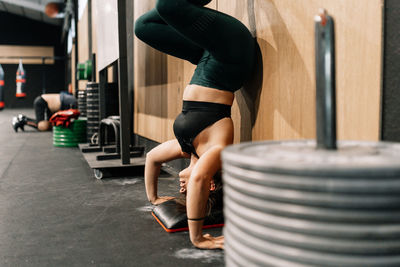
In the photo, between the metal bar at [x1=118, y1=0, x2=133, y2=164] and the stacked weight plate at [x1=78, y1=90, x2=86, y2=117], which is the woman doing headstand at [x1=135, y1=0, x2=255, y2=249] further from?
the stacked weight plate at [x1=78, y1=90, x2=86, y2=117]

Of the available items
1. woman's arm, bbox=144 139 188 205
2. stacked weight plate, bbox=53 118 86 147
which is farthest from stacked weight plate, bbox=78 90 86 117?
woman's arm, bbox=144 139 188 205

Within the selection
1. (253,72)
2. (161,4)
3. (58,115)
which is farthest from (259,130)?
(58,115)

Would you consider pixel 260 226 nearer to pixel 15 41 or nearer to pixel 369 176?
pixel 369 176

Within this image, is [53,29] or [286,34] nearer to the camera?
[286,34]

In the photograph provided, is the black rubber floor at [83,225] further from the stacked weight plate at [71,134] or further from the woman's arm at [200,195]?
the stacked weight plate at [71,134]

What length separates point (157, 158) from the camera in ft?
6.46

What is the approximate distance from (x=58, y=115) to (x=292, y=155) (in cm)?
449

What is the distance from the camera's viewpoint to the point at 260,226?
0.64 metres

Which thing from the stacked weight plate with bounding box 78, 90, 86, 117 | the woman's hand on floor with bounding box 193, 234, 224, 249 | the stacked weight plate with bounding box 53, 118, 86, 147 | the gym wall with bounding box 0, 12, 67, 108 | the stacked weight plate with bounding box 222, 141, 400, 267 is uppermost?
the gym wall with bounding box 0, 12, 67, 108

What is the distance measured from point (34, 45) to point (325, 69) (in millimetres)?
19774

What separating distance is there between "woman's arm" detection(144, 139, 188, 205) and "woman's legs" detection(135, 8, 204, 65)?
0.43m

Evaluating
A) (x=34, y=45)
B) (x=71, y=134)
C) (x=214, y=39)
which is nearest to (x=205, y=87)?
(x=214, y=39)

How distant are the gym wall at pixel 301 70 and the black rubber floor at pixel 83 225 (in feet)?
1.83

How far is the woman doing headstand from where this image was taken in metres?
1.46
